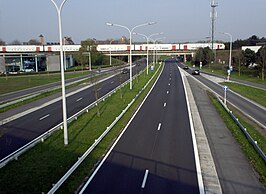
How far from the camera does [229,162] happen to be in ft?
46.5

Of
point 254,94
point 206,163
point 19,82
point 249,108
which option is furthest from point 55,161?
point 19,82

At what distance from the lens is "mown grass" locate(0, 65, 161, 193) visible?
1145cm

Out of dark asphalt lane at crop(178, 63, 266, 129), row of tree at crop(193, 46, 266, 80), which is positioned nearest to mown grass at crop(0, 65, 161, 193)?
dark asphalt lane at crop(178, 63, 266, 129)

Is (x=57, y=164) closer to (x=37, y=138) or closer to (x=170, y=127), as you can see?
(x=37, y=138)

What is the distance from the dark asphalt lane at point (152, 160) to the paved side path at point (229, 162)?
129 centimetres

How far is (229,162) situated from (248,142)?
3600mm

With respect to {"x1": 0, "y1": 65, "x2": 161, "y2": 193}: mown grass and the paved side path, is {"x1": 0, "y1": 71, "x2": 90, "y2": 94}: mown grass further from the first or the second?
the paved side path

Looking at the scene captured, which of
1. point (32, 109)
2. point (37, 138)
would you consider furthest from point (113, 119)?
point (32, 109)

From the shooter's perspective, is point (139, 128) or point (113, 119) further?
point (113, 119)

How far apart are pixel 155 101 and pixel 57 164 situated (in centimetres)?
1980

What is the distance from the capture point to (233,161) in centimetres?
1431

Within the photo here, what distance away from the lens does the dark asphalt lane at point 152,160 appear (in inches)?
455

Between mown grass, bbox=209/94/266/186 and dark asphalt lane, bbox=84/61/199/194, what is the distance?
115 inches

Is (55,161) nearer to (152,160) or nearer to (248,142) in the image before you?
(152,160)
